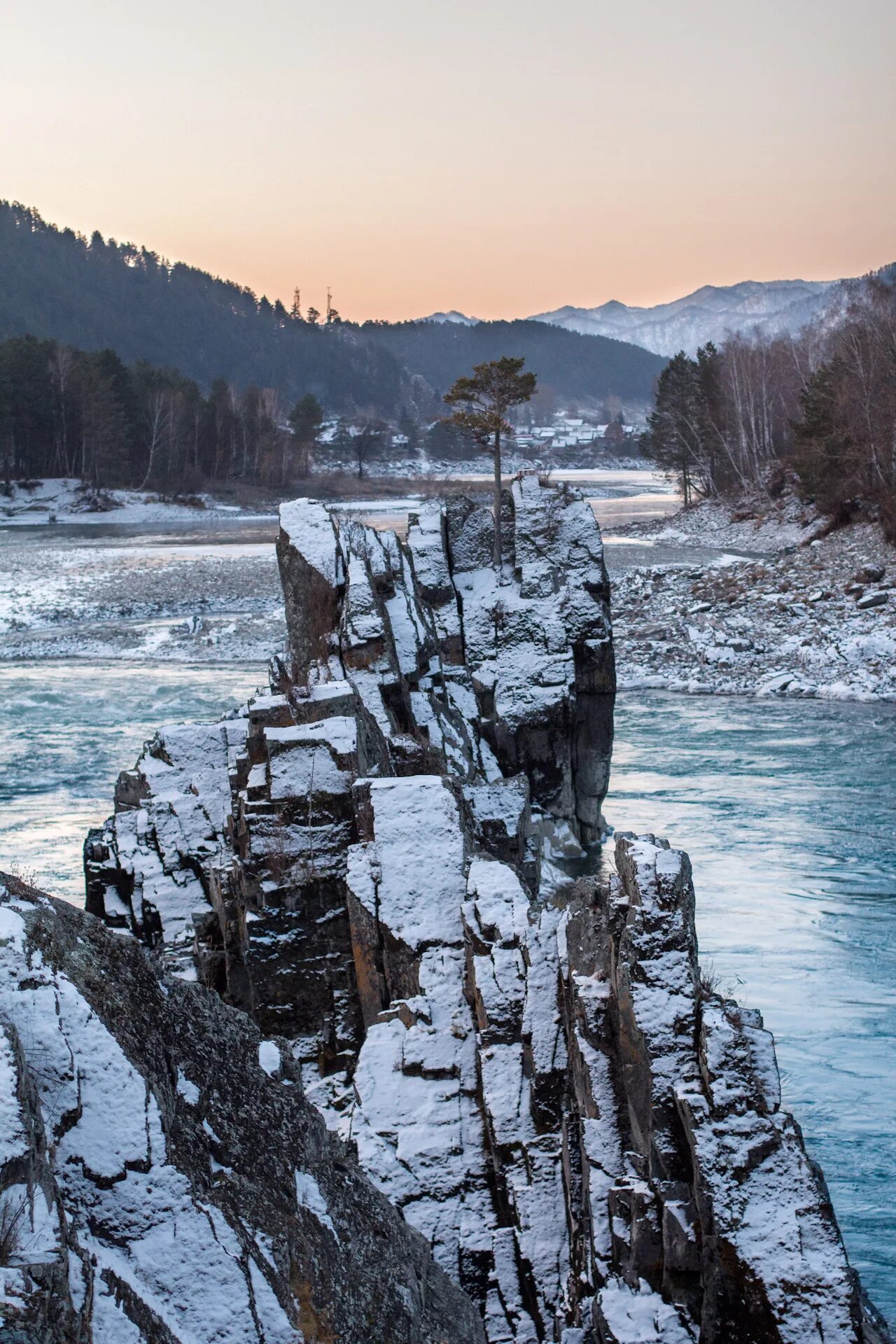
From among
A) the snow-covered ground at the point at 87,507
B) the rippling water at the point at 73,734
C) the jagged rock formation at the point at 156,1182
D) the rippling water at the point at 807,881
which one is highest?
the snow-covered ground at the point at 87,507

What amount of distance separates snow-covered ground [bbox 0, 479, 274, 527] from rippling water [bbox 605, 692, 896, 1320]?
230 feet

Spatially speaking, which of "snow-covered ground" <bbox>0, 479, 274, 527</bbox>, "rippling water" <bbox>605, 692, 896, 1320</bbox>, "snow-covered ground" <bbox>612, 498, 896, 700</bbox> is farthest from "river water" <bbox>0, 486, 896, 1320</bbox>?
"snow-covered ground" <bbox>0, 479, 274, 527</bbox>

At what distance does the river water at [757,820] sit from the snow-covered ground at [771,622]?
5.27ft

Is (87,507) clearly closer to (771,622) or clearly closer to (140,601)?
(140,601)

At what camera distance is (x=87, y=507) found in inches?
3777

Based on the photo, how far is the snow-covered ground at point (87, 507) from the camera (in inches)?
3637

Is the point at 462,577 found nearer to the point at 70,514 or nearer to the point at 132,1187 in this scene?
the point at 132,1187

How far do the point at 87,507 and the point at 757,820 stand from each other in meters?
82.9

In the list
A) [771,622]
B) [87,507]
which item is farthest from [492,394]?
[87,507]

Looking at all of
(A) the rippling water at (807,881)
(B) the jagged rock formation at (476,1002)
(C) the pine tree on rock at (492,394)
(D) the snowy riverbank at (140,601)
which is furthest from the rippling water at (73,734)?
(A) the rippling water at (807,881)

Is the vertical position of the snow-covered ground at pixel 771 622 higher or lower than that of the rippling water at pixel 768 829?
higher

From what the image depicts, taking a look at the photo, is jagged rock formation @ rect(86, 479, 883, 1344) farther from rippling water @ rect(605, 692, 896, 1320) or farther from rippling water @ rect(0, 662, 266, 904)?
rippling water @ rect(0, 662, 266, 904)

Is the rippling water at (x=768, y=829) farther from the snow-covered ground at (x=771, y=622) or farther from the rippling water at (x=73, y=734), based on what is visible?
the snow-covered ground at (x=771, y=622)

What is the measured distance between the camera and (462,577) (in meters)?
27.2
